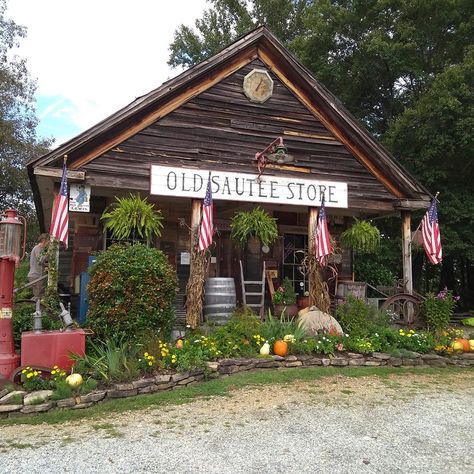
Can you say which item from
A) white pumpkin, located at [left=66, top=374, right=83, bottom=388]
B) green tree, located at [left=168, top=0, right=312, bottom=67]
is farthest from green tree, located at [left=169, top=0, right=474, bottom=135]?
white pumpkin, located at [left=66, top=374, right=83, bottom=388]

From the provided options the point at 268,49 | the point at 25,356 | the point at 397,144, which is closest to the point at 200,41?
the point at 397,144

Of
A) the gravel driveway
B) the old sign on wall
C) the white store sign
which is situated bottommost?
the gravel driveway

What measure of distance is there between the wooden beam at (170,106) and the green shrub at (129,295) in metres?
2.70

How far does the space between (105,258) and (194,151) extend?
374 cm

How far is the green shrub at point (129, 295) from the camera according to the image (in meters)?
7.29

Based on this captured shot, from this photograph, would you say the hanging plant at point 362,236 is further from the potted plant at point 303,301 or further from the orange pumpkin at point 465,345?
the orange pumpkin at point 465,345

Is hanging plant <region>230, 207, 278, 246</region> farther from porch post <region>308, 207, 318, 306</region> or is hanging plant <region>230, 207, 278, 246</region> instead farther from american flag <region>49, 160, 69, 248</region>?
american flag <region>49, 160, 69, 248</region>

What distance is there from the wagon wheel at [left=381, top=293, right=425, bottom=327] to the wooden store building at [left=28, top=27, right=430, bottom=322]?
943mm

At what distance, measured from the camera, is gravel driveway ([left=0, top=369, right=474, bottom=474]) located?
4.27 metres

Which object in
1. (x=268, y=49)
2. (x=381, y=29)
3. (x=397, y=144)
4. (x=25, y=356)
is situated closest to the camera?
(x=25, y=356)

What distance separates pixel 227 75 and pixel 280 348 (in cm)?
623

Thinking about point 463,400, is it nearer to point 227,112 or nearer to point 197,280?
point 197,280

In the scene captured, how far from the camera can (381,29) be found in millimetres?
20844

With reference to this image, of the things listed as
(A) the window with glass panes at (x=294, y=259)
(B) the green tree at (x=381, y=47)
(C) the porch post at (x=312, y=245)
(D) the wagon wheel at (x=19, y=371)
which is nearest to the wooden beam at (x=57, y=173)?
(D) the wagon wheel at (x=19, y=371)
